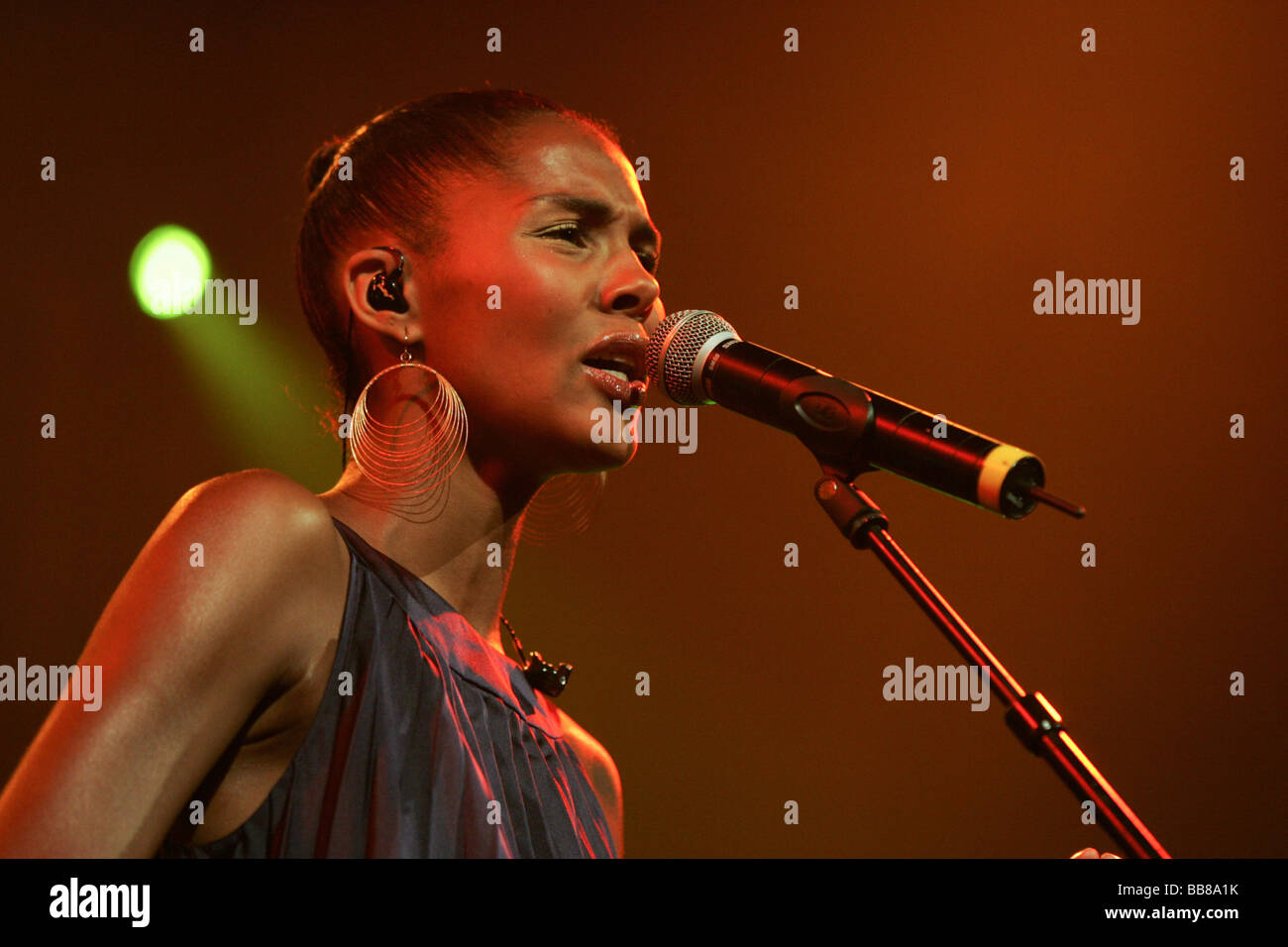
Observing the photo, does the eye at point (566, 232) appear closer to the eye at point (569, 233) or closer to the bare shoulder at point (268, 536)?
the eye at point (569, 233)

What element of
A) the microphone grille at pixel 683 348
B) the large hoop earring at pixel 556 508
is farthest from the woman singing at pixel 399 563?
the large hoop earring at pixel 556 508

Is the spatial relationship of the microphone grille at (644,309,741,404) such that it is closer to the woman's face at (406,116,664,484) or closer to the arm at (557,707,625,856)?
the woman's face at (406,116,664,484)

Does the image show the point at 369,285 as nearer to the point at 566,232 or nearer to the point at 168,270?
the point at 566,232

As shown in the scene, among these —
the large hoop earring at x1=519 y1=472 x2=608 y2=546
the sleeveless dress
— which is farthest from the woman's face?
the large hoop earring at x1=519 y1=472 x2=608 y2=546

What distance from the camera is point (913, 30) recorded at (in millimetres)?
2988

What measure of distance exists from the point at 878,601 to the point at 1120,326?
978 millimetres

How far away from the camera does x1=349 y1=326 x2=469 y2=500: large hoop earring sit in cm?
150

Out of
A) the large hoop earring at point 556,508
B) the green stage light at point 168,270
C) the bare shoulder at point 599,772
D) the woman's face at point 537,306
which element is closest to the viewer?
the woman's face at point 537,306

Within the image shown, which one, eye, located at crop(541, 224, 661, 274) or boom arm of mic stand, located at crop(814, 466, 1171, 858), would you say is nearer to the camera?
boom arm of mic stand, located at crop(814, 466, 1171, 858)

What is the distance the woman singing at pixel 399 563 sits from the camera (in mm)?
1063

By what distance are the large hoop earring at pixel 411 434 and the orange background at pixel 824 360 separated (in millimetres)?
1209

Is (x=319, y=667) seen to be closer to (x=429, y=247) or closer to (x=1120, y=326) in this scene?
(x=429, y=247)

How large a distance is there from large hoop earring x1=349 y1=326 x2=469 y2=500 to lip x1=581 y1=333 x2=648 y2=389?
197 mm
